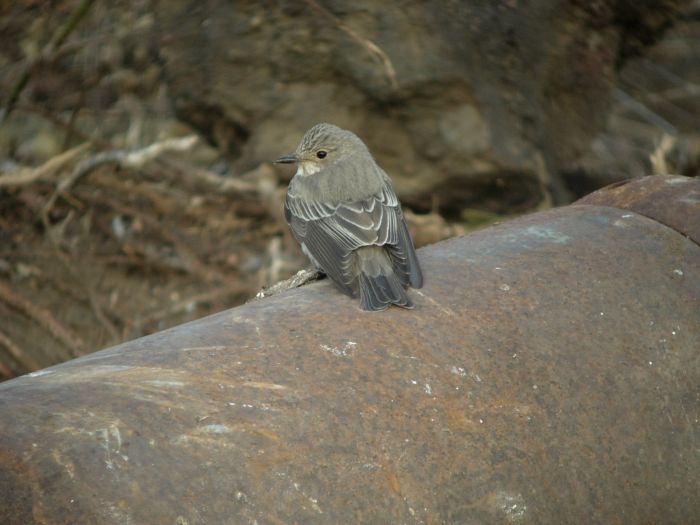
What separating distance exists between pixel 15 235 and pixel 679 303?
→ 5.40m

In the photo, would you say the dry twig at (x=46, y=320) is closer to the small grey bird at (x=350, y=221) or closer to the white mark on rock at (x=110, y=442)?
the small grey bird at (x=350, y=221)

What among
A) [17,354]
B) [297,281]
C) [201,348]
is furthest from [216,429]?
[17,354]

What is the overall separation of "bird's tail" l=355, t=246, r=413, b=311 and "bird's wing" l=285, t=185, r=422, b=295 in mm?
31

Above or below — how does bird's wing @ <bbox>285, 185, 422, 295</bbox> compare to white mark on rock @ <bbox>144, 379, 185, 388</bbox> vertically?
below

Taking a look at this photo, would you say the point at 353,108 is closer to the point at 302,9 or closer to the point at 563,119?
the point at 302,9

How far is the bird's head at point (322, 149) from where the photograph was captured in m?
4.49

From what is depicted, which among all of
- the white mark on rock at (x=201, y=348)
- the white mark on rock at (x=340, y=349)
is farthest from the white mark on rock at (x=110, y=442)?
the white mark on rock at (x=340, y=349)

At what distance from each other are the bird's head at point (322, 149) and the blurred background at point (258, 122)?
2118mm

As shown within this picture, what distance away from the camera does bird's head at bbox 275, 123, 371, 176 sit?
14.7 ft

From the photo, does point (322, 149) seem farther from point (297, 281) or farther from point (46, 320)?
point (46, 320)

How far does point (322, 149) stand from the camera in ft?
14.9

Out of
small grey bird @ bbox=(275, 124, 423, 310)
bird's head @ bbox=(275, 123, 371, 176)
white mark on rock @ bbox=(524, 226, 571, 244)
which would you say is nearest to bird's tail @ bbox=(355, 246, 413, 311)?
small grey bird @ bbox=(275, 124, 423, 310)

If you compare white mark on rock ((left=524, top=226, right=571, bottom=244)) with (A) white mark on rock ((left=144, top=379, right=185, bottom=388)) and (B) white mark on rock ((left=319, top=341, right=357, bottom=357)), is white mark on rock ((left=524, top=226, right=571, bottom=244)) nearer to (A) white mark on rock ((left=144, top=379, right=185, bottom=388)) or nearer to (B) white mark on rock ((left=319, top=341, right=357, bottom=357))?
(B) white mark on rock ((left=319, top=341, right=357, bottom=357))

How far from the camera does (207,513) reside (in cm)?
188
